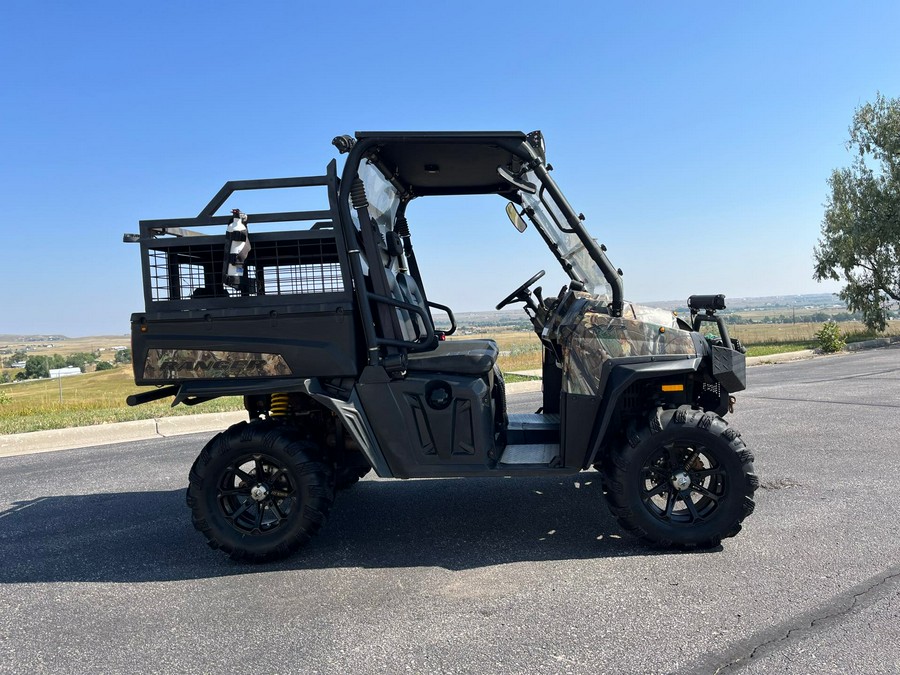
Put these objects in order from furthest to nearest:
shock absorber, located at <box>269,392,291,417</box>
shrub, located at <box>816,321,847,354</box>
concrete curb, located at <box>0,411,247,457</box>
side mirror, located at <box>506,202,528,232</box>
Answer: shrub, located at <box>816,321,847,354</box>
concrete curb, located at <box>0,411,247,457</box>
side mirror, located at <box>506,202,528,232</box>
shock absorber, located at <box>269,392,291,417</box>

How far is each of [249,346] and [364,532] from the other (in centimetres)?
154

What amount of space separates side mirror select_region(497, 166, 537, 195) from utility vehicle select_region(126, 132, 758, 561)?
15 mm

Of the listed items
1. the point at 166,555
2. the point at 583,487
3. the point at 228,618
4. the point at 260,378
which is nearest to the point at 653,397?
the point at 583,487

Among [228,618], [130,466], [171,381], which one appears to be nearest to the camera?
[228,618]

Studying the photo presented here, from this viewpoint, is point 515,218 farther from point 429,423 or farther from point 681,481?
point 681,481

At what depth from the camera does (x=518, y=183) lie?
4.09 meters

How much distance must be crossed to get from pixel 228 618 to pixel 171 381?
4.84ft

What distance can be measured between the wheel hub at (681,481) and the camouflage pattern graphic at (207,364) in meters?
2.45

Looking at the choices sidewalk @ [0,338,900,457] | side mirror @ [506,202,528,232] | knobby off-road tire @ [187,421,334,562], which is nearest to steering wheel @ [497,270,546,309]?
side mirror @ [506,202,528,232]

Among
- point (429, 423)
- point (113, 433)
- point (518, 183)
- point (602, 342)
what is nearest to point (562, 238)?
point (518, 183)

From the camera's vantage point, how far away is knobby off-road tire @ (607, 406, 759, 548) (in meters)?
3.85

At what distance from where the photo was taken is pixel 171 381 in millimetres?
3984

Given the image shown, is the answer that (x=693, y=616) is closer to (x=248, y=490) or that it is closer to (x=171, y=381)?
(x=248, y=490)

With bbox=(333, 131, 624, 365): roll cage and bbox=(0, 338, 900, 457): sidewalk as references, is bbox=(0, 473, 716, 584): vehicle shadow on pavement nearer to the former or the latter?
bbox=(333, 131, 624, 365): roll cage
